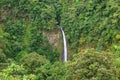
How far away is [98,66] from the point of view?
68.1 feet

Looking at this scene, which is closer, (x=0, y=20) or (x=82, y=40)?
(x=82, y=40)

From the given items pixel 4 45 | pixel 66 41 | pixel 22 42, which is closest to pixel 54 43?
pixel 66 41

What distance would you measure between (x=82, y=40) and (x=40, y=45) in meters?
6.87

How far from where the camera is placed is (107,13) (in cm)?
3612

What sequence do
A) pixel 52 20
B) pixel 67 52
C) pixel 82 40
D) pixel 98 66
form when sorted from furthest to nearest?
pixel 52 20 < pixel 67 52 < pixel 82 40 < pixel 98 66

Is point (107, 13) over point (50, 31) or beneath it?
over

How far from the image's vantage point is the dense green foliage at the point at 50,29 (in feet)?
97.3

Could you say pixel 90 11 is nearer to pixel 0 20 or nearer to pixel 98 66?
pixel 0 20

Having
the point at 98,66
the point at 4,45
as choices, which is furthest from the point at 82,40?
the point at 98,66

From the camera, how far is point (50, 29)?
43.3 meters

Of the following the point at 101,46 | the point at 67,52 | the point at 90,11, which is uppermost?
the point at 90,11

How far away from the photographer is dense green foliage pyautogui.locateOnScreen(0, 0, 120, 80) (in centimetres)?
2967

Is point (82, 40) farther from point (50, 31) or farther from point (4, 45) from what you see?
point (4, 45)

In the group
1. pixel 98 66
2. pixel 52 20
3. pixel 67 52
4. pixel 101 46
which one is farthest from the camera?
pixel 52 20
